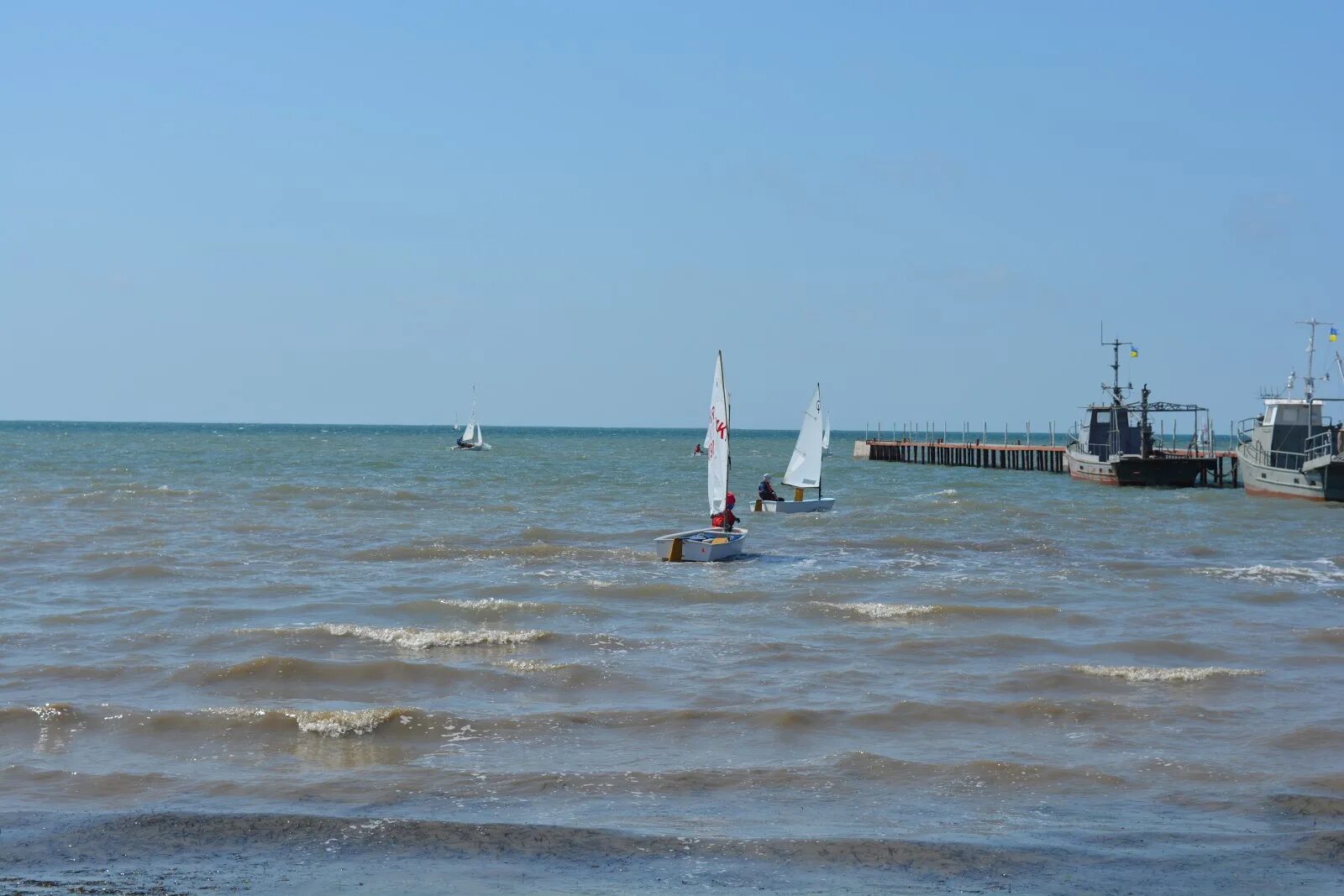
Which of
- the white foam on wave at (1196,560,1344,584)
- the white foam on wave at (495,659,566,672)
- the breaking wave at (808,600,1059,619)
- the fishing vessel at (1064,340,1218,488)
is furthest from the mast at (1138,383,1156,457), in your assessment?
the white foam on wave at (495,659,566,672)

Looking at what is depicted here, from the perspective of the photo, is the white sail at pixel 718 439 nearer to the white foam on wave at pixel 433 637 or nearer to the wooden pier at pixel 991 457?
the white foam on wave at pixel 433 637

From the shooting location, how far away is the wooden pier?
240ft

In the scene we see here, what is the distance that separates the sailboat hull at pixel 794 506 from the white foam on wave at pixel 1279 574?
59.9 feet

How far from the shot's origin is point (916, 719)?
14.6 m

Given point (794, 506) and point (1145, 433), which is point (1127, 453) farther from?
point (794, 506)

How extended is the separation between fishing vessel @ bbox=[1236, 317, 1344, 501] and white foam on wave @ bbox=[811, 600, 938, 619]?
3354 cm

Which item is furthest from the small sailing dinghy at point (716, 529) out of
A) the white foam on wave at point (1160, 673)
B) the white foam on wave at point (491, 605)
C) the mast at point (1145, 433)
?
the mast at point (1145, 433)

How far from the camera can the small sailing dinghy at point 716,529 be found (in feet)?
99.3

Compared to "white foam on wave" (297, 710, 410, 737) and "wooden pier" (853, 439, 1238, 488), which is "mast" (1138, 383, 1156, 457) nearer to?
"wooden pier" (853, 439, 1238, 488)

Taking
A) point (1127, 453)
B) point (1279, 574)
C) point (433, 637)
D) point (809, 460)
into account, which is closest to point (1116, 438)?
point (1127, 453)

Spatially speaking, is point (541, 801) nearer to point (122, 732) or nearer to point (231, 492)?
point (122, 732)

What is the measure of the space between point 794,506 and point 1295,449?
79.0ft

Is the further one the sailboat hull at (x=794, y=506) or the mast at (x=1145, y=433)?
the mast at (x=1145, y=433)

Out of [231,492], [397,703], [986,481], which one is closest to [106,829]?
[397,703]
